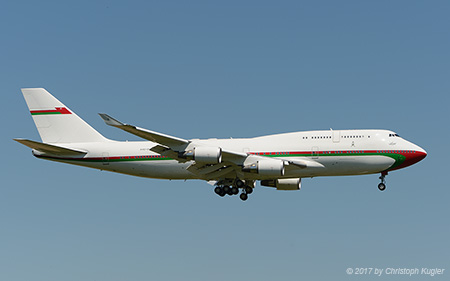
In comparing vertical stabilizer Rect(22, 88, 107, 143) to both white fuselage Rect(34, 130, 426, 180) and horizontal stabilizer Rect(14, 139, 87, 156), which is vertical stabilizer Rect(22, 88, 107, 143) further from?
white fuselage Rect(34, 130, 426, 180)

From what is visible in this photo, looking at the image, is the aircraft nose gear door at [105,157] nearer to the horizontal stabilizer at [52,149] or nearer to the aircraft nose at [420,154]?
the horizontal stabilizer at [52,149]

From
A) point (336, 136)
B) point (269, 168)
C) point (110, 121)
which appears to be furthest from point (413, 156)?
point (110, 121)

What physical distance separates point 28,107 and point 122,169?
32.9 ft

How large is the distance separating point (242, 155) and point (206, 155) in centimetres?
275

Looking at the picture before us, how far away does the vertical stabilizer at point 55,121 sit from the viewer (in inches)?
2034

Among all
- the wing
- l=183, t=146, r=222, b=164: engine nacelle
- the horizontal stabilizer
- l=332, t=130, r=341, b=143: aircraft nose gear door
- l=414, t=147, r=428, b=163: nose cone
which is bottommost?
l=183, t=146, r=222, b=164: engine nacelle

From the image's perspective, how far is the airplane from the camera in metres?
45.6

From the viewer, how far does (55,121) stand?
5234cm

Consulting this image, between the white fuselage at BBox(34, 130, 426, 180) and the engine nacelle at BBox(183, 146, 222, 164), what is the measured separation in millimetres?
1233

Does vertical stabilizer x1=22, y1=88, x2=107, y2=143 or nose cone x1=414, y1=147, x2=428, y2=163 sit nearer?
nose cone x1=414, y1=147, x2=428, y2=163

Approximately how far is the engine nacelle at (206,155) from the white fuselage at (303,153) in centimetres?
123

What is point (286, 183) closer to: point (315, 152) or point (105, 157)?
point (315, 152)

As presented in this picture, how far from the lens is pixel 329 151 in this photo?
4609 cm

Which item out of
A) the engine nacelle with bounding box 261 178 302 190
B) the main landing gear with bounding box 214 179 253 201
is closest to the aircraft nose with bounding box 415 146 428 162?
the engine nacelle with bounding box 261 178 302 190
